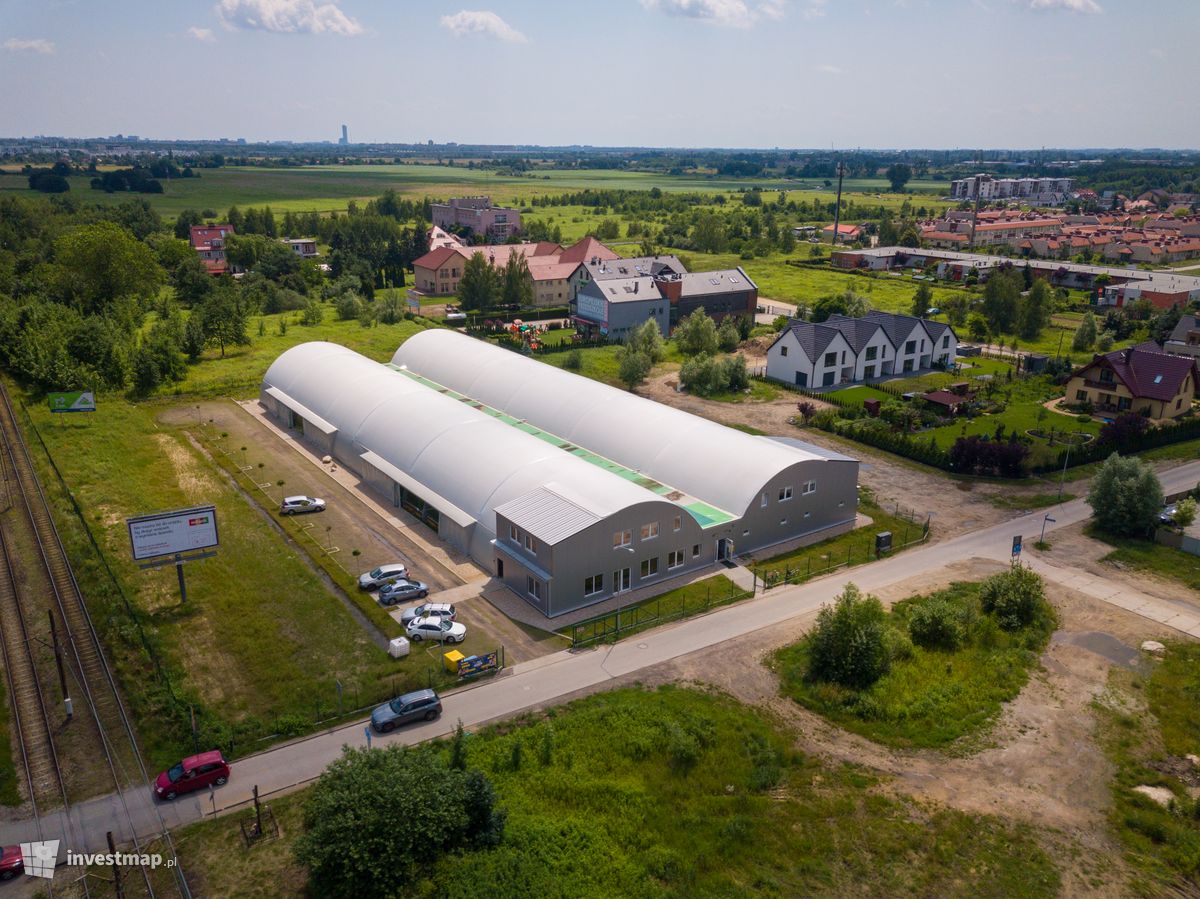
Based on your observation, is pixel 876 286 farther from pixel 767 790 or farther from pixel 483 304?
pixel 767 790

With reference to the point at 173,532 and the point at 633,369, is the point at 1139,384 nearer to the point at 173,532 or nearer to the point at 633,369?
the point at 633,369

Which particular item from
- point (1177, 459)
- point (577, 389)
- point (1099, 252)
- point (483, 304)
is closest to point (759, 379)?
point (577, 389)

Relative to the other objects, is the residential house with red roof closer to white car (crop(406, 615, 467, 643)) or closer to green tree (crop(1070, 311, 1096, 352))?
white car (crop(406, 615, 467, 643))

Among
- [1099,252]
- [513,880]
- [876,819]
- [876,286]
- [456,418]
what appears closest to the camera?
[513,880]

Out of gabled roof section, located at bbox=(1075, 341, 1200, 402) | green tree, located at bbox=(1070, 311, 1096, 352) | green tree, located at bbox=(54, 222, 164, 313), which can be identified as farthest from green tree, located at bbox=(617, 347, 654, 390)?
green tree, located at bbox=(54, 222, 164, 313)

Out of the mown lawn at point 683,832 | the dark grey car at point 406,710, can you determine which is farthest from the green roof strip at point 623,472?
the dark grey car at point 406,710

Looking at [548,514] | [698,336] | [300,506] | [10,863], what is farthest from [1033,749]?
[698,336]
